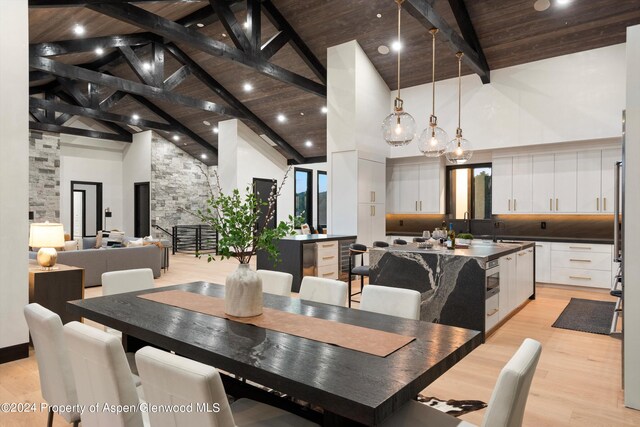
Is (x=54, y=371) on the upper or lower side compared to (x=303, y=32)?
lower

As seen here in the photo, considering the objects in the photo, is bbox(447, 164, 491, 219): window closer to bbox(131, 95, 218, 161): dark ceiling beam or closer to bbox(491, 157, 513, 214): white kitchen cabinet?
bbox(491, 157, 513, 214): white kitchen cabinet

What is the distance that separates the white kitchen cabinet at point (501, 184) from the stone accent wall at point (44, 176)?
11205mm

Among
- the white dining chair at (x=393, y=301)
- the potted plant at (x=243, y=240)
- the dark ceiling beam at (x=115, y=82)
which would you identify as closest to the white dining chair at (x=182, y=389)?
the potted plant at (x=243, y=240)

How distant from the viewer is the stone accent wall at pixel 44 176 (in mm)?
11133

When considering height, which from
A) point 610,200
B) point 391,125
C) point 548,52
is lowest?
point 610,200

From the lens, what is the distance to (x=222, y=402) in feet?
3.77

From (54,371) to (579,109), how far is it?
24.0ft

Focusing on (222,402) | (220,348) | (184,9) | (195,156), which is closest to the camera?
(222,402)

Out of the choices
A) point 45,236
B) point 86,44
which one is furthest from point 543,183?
point 86,44

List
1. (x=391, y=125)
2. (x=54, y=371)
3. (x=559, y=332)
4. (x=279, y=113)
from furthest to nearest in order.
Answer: (x=279, y=113)
(x=559, y=332)
(x=391, y=125)
(x=54, y=371)

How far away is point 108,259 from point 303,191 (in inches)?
295

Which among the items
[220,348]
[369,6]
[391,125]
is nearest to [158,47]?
[369,6]

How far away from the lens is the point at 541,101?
6.64 m

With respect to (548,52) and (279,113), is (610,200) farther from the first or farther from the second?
(279,113)
